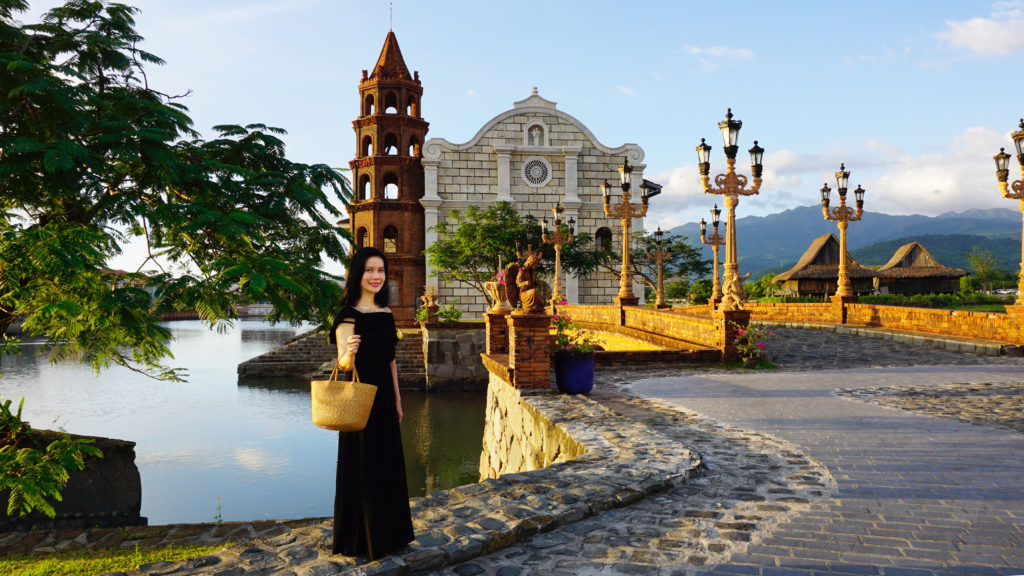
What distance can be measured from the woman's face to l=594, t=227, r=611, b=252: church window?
128ft

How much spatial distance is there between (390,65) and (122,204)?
39.9m

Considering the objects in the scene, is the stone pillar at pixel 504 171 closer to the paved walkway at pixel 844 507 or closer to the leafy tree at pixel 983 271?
the paved walkway at pixel 844 507

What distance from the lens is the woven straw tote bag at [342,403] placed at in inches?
140

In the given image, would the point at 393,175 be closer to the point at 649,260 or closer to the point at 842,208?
the point at 649,260

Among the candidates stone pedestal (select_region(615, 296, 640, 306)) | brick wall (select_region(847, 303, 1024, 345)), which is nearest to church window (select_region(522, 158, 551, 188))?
stone pedestal (select_region(615, 296, 640, 306))

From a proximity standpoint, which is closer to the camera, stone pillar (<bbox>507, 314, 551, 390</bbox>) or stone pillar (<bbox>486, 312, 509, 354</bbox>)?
stone pillar (<bbox>507, 314, 551, 390</bbox>)

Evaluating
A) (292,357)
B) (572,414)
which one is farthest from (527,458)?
(292,357)

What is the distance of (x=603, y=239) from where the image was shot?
4350 cm

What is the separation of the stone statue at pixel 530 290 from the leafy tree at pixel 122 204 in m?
3.08

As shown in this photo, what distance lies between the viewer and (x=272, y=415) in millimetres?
23797

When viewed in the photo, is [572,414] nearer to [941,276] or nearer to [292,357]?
[292,357]

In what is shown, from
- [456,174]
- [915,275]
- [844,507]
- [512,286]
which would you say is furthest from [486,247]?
[844,507]

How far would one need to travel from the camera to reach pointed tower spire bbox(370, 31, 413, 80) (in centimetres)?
4203

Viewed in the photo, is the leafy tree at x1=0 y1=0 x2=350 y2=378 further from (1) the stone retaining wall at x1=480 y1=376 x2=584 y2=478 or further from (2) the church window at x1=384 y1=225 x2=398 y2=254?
(2) the church window at x1=384 y1=225 x2=398 y2=254
